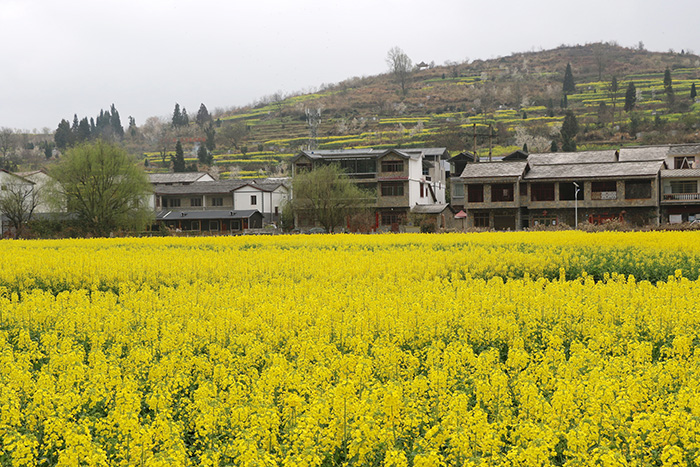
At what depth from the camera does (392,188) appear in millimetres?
67062

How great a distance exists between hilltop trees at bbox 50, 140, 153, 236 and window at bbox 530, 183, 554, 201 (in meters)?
36.4

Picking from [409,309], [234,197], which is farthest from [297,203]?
[409,309]

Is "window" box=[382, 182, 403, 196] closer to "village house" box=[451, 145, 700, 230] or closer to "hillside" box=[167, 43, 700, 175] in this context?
"village house" box=[451, 145, 700, 230]

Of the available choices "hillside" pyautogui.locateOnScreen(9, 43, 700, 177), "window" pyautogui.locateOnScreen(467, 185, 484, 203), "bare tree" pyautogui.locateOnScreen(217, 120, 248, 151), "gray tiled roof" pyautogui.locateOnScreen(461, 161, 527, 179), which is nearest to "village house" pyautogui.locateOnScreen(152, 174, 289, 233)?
"window" pyautogui.locateOnScreen(467, 185, 484, 203)

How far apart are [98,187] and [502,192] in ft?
121

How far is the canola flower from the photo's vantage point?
5.27m

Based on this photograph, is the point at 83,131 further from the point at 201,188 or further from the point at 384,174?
the point at 384,174

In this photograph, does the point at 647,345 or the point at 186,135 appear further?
the point at 186,135

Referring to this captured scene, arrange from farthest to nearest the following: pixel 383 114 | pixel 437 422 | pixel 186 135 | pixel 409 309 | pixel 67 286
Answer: pixel 186 135 → pixel 383 114 → pixel 67 286 → pixel 409 309 → pixel 437 422

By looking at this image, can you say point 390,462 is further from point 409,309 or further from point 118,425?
point 409,309

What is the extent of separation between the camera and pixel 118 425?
20.0 feet

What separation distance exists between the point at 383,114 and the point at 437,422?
5967 inches

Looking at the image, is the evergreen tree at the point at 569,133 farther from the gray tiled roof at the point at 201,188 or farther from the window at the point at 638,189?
the gray tiled roof at the point at 201,188

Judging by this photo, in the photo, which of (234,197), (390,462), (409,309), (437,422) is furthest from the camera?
(234,197)
